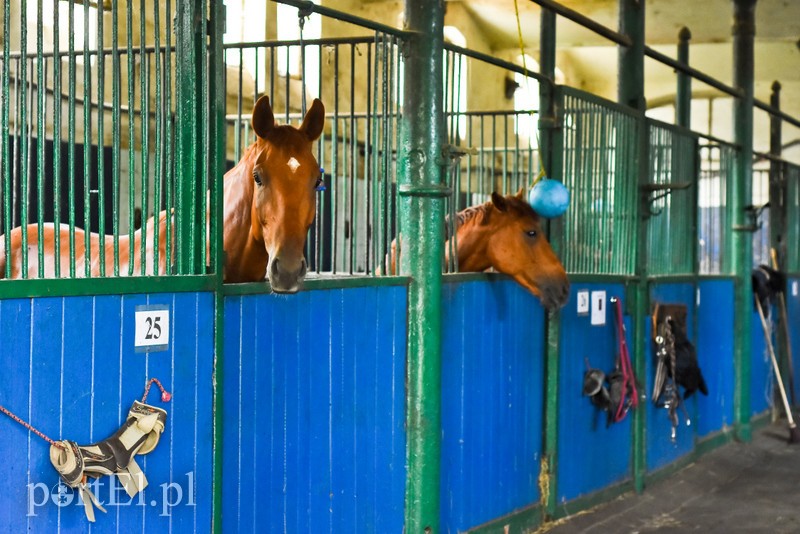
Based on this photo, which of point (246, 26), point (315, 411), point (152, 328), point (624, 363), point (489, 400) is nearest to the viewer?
point (152, 328)

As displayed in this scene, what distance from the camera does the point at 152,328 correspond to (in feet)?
8.45

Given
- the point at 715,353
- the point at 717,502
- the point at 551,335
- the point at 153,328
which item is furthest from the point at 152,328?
the point at 715,353

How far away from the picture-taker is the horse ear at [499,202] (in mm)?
4348

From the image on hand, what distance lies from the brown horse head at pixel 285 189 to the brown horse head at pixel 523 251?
1.55m

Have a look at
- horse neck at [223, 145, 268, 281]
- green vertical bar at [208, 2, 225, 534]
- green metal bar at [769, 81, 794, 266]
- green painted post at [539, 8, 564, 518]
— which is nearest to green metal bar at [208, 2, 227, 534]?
green vertical bar at [208, 2, 225, 534]

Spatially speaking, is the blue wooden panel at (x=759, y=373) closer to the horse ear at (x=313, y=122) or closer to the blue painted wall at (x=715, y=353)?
the blue painted wall at (x=715, y=353)

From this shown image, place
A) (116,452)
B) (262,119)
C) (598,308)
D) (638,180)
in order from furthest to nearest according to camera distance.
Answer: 1. (638,180)
2. (598,308)
3. (262,119)
4. (116,452)

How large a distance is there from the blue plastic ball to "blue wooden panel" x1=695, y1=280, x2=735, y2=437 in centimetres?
261

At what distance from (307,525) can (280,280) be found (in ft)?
3.03

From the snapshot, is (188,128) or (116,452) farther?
(188,128)

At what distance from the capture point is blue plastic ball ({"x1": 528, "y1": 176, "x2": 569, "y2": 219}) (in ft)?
14.3

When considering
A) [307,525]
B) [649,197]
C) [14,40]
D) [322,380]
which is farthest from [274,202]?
[14,40]

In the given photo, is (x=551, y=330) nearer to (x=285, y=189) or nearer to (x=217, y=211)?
(x=285, y=189)

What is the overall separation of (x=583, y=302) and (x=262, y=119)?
2.55m
